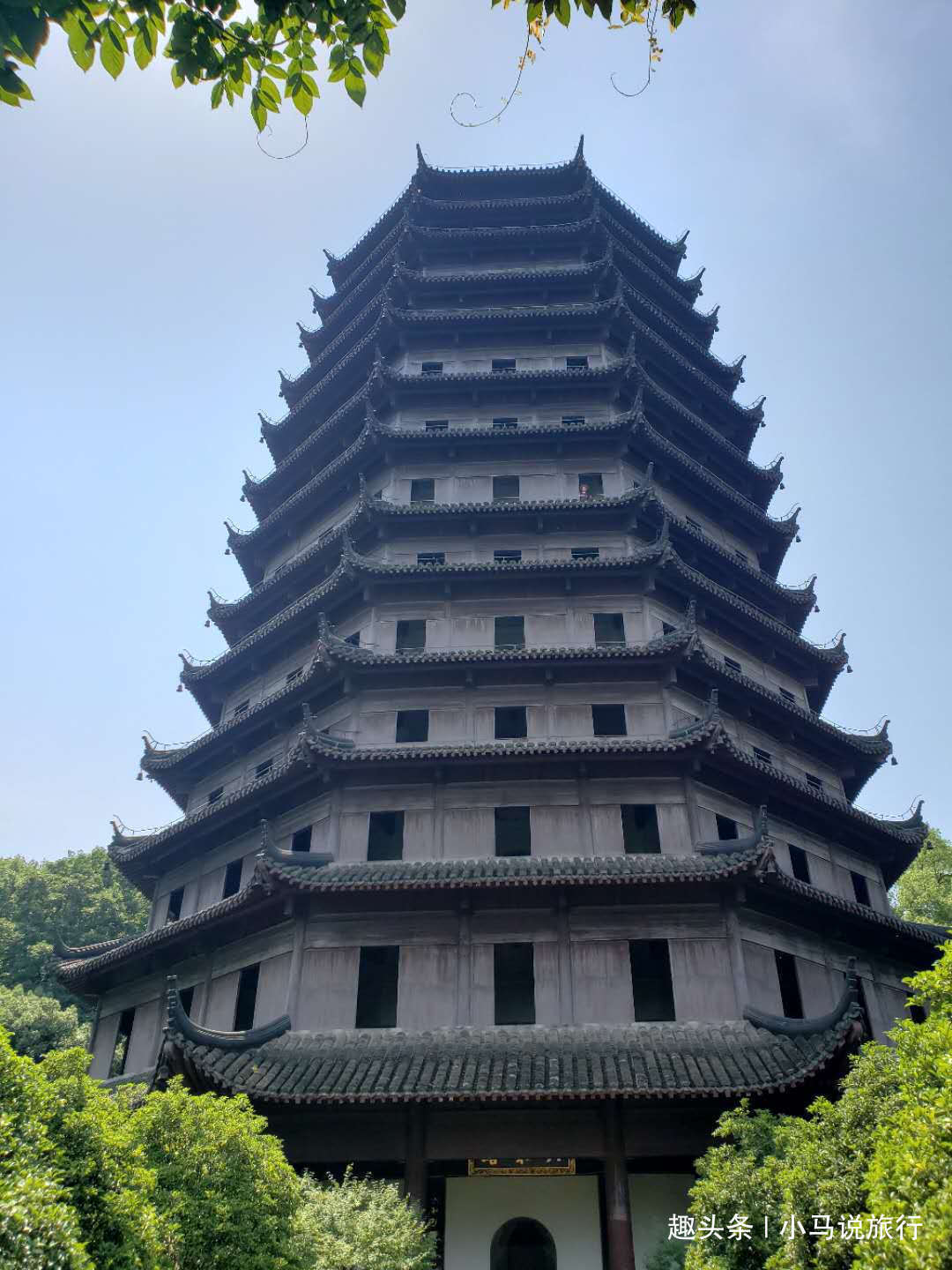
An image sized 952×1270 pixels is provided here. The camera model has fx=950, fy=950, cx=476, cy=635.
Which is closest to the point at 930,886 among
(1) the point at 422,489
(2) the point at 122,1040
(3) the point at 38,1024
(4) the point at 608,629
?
(4) the point at 608,629

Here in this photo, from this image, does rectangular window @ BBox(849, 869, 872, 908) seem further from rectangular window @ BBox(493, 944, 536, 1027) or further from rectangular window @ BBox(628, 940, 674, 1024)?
rectangular window @ BBox(493, 944, 536, 1027)

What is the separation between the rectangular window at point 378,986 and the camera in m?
18.8

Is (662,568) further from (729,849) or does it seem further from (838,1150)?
(838,1150)

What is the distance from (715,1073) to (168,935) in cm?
1293

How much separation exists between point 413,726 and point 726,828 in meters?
7.77

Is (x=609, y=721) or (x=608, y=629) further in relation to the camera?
(x=608, y=629)

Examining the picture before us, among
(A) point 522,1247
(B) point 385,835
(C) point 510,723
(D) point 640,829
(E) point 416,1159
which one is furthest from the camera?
(C) point 510,723

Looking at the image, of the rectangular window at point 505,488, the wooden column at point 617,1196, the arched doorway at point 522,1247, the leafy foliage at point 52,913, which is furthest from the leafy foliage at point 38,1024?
the wooden column at point 617,1196

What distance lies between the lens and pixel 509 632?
81.1 feet

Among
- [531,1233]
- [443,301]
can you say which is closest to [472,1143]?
[531,1233]

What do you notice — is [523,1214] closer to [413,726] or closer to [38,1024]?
[413,726]

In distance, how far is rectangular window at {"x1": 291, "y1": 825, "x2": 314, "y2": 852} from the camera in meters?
22.4

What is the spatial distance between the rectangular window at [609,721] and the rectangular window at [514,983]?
568cm

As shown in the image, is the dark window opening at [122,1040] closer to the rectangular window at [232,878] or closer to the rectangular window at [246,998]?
the rectangular window at [232,878]
